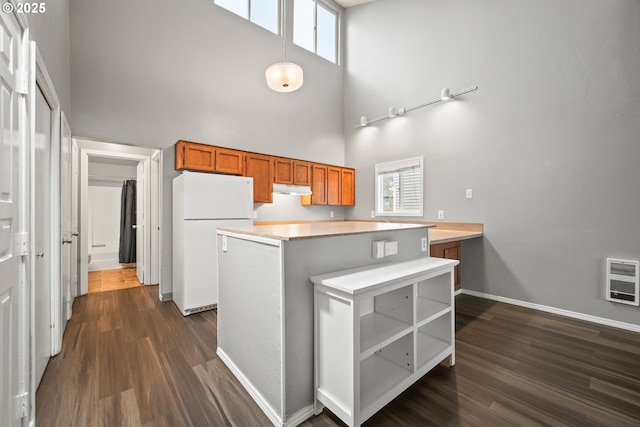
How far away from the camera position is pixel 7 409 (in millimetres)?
1137

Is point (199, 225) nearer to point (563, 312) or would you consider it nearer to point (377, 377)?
point (377, 377)

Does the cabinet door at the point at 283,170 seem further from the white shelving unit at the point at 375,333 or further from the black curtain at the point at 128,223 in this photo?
the black curtain at the point at 128,223

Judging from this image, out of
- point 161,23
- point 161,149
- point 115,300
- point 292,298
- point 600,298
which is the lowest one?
point 115,300

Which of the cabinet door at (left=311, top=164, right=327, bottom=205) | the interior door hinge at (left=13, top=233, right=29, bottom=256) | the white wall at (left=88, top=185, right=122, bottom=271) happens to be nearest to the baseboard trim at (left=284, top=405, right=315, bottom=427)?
the interior door hinge at (left=13, top=233, right=29, bottom=256)

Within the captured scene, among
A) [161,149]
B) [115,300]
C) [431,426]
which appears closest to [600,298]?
[431,426]

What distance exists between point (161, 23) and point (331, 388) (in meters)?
4.47

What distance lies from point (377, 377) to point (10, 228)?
198cm

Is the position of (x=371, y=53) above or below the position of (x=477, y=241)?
above

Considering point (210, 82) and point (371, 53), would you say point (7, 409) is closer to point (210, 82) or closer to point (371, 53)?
point (210, 82)

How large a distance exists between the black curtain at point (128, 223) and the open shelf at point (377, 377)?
5.45 meters

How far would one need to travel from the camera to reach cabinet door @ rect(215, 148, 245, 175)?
3623mm

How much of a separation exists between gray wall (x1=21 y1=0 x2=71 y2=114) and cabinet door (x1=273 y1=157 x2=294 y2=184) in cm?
244

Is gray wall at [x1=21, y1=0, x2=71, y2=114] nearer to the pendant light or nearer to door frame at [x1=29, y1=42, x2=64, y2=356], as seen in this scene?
door frame at [x1=29, y1=42, x2=64, y2=356]

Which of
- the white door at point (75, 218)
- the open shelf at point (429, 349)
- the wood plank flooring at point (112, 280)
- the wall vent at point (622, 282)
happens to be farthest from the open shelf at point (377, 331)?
the wood plank flooring at point (112, 280)
